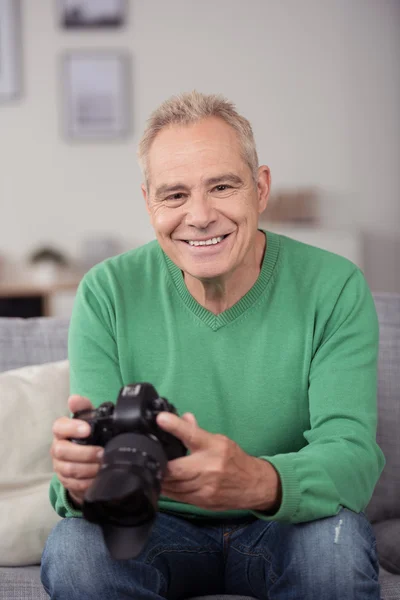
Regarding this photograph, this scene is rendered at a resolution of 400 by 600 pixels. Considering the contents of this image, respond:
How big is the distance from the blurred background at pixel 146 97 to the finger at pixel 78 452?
3.24m

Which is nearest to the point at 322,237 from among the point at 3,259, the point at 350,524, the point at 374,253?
the point at 374,253

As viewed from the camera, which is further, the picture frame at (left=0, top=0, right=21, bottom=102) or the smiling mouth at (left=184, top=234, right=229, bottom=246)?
the picture frame at (left=0, top=0, right=21, bottom=102)

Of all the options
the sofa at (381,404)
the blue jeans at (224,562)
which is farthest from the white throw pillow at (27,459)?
the blue jeans at (224,562)

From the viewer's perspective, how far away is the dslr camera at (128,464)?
0.96 m

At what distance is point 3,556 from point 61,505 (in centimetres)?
34

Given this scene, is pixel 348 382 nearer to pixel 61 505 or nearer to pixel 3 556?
pixel 61 505

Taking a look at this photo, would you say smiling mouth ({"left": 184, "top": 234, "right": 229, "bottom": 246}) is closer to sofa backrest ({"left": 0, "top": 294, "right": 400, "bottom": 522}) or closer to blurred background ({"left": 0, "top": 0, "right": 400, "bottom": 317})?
sofa backrest ({"left": 0, "top": 294, "right": 400, "bottom": 522})

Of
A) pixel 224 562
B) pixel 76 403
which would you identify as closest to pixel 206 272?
pixel 76 403

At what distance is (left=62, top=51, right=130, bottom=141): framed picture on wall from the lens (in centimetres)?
438

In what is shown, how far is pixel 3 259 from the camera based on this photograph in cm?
440

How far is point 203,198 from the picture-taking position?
53.4 inches

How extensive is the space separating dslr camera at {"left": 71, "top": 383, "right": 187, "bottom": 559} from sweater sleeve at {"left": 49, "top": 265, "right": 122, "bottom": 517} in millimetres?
262

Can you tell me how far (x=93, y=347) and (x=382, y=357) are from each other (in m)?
0.66

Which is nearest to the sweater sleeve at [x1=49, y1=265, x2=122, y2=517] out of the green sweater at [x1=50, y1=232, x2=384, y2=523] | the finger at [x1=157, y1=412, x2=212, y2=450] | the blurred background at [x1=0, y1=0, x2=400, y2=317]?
the green sweater at [x1=50, y1=232, x2=384, y2=523]
